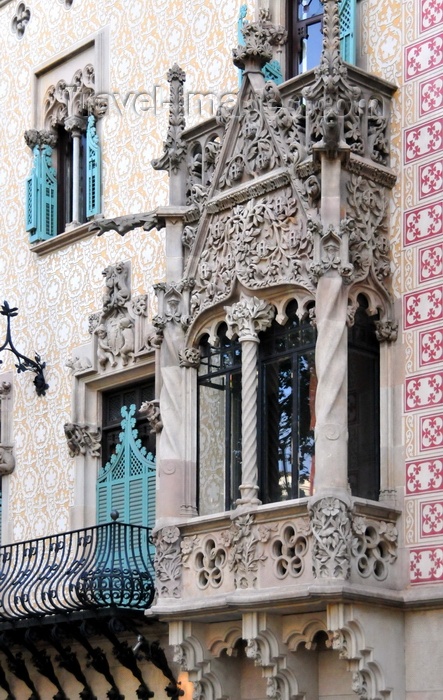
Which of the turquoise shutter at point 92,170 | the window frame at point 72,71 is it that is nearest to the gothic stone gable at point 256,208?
the window frame at point 72,71

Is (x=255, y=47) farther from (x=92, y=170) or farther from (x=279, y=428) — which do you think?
(x=92, y=170)

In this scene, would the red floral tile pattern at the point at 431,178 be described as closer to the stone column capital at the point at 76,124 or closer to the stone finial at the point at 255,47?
the stone finial at the point at 255,47

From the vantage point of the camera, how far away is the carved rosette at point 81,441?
61.8ft

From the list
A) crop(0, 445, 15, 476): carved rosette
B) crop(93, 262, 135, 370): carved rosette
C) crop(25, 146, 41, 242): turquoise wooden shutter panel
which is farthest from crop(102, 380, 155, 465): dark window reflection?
crop(25, 146, 41, 242): turquoise wooden shutter panel

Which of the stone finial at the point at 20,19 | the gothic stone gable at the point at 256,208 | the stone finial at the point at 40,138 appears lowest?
the gothic stone gable at the point at 256,208

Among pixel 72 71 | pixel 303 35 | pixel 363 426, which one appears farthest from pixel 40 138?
pixel 363 426

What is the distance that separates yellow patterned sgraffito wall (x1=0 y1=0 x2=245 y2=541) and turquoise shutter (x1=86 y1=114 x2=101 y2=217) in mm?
106

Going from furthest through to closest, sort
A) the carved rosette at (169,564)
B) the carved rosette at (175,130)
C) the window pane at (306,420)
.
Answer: the carved rosette at (175,130)
the carved rosette at (169,564)
the window pane at (306,420)

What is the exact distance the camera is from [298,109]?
1565 centimetres

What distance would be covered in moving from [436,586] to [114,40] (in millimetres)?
8820

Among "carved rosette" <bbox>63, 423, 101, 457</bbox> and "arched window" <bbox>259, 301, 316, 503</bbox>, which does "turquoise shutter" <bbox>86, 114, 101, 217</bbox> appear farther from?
"arched window" <bbox>259, 301, 316, 503</bbox>

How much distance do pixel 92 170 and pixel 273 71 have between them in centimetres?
345

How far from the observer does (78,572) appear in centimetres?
1723

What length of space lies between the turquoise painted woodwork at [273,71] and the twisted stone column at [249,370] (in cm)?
283
